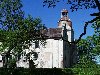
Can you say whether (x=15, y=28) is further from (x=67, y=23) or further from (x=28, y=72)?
(x=67, y=23)

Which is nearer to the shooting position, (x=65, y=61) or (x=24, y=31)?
(x=24, y=31)

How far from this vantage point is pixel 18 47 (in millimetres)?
52656

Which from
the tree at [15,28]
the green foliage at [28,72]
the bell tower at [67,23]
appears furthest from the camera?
the bell tower at [67,23]

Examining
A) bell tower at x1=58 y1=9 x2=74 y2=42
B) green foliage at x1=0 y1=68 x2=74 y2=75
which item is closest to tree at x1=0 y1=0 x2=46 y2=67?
green foliage at x1=0 y1=68 x2=74 y2=75

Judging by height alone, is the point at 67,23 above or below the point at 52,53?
above

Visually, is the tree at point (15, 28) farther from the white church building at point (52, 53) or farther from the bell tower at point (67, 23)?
the bell tower at point (67, 23)

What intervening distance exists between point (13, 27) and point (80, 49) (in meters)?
51.9

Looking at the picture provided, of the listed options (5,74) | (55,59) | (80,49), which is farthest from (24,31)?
(80,49)

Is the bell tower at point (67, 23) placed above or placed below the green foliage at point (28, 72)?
above

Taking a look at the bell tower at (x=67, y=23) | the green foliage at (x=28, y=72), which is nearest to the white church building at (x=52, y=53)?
the bell tower at (x=67, y=23)

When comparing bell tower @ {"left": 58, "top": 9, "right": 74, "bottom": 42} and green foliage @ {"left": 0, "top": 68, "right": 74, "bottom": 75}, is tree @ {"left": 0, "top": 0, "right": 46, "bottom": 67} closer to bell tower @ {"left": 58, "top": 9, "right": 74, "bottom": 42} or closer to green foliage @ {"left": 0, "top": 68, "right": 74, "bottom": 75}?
green foliage @ {"left": 0, "top": 68, "right": 74, "bottom": 75}

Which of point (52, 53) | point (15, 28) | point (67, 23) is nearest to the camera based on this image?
point (15, 28)

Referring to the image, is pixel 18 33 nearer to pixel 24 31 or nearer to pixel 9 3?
pixel 24 31

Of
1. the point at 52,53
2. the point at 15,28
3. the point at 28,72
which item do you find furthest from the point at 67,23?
the point at 28,72
